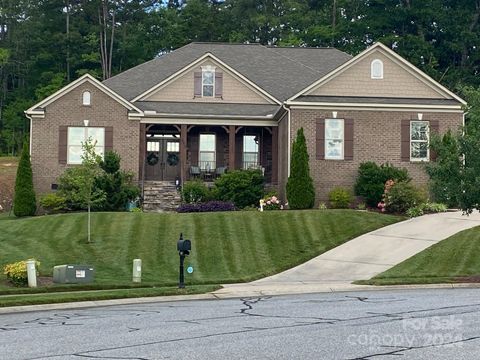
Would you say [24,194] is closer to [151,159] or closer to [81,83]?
[81,83]

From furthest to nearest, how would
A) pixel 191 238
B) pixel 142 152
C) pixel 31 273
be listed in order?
1. pixel 142 152
2. pixel 191 238
3. pixel 31 273

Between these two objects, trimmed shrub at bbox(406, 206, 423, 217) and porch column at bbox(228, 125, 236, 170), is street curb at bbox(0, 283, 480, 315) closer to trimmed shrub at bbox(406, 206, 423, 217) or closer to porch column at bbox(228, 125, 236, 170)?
trimmed shrub at bbox(406, 206, 423, 217)

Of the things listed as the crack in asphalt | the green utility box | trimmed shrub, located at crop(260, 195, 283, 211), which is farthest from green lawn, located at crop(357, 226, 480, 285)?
trimmed shrub, located at crop(260, 195, 283, 211)

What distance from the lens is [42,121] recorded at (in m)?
36.8

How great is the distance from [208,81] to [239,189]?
7.31m

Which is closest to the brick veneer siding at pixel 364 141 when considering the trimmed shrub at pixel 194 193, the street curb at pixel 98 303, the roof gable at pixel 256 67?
the trimmed shrub at pixel 194 193

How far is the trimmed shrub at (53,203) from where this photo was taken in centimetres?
3434

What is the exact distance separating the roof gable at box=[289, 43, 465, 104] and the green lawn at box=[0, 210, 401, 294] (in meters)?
6.61

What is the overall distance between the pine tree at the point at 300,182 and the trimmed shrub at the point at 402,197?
3.23 m

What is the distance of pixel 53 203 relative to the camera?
1351 inches

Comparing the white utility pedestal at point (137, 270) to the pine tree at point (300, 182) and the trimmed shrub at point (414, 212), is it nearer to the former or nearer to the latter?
the pine tree at point (300, 182)

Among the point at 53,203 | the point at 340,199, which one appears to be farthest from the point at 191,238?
the point at 53,203

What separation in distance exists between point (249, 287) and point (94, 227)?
31.1ft

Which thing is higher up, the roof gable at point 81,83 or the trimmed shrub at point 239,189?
the roof gable at point 81,83
